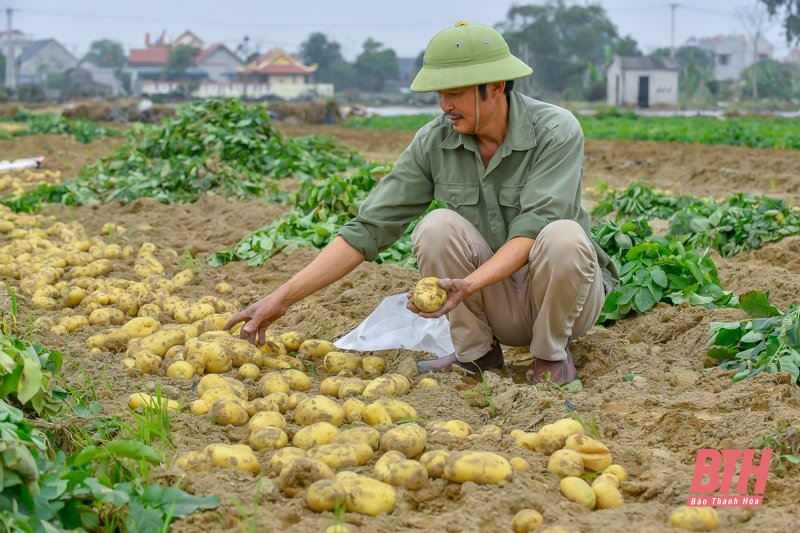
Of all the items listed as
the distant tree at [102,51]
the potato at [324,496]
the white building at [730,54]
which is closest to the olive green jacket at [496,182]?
the potato at [324,496]

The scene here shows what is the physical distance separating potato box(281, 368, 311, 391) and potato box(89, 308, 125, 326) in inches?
55.5

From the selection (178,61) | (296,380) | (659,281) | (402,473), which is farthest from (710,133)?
(178,61)

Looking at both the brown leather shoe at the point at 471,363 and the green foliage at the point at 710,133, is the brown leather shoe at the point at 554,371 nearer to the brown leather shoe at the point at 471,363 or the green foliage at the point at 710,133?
the brown leather shoe at the point at 471,363

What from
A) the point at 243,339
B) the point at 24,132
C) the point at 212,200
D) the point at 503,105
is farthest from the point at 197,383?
the point at 24,132

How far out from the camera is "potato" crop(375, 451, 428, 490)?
2.62 m

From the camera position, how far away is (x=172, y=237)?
7.31 metres

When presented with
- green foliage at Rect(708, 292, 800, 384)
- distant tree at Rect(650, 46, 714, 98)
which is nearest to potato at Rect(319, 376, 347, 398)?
green foliage at Rect(708, 292, 800, 384)

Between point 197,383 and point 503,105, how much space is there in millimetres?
1559

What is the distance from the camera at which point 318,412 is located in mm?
3115

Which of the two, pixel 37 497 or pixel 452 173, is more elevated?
pixel 452 173

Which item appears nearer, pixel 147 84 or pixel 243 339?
pixel 243 339

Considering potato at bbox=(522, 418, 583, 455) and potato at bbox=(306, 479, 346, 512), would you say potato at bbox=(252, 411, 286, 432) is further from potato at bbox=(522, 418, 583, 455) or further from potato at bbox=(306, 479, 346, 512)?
potato at bbox=(522, 418, 583, 455)

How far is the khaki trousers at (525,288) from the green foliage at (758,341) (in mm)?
506

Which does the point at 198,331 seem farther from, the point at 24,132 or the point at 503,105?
the point at 24,132
